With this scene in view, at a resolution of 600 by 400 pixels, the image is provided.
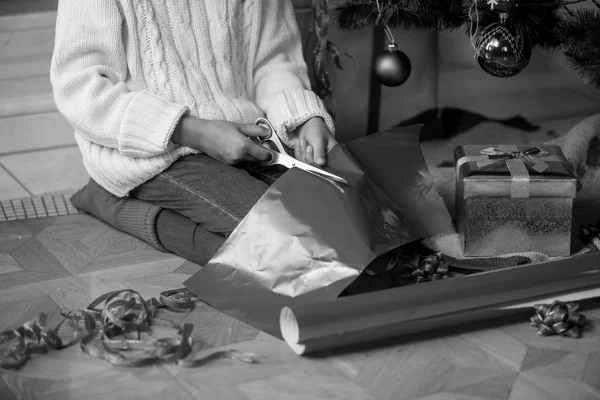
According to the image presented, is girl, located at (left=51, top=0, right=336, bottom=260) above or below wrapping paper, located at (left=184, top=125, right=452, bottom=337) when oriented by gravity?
above

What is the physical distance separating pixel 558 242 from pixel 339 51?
2.58ft

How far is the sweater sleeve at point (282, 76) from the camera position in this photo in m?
1.30

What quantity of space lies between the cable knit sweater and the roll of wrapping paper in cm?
45

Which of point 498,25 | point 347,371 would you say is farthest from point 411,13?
point 347,371

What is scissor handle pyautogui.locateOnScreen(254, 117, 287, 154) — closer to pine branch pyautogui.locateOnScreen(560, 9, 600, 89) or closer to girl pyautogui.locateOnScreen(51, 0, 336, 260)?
girl pyautogui.locateOnScreen(51, 0, 336, 260)

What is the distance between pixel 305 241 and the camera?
1.02m

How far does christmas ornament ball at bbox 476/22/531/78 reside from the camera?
127 centimetres

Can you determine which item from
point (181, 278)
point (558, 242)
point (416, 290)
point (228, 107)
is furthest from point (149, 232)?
point (558, 242)

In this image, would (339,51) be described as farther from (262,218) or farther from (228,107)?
(262,218)

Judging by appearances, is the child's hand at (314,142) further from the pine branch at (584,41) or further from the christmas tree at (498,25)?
the pine branch at (584,41)

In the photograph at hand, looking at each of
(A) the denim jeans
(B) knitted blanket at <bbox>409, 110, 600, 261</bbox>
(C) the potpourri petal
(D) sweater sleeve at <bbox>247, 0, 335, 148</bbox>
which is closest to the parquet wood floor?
(C) the potpourri petal

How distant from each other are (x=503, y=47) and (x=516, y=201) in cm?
29

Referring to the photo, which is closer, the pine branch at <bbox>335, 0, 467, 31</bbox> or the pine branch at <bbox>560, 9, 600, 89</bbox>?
the pine branch at <bbox>560, 9, 600, 89</bbox>

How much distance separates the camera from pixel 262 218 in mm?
1057
